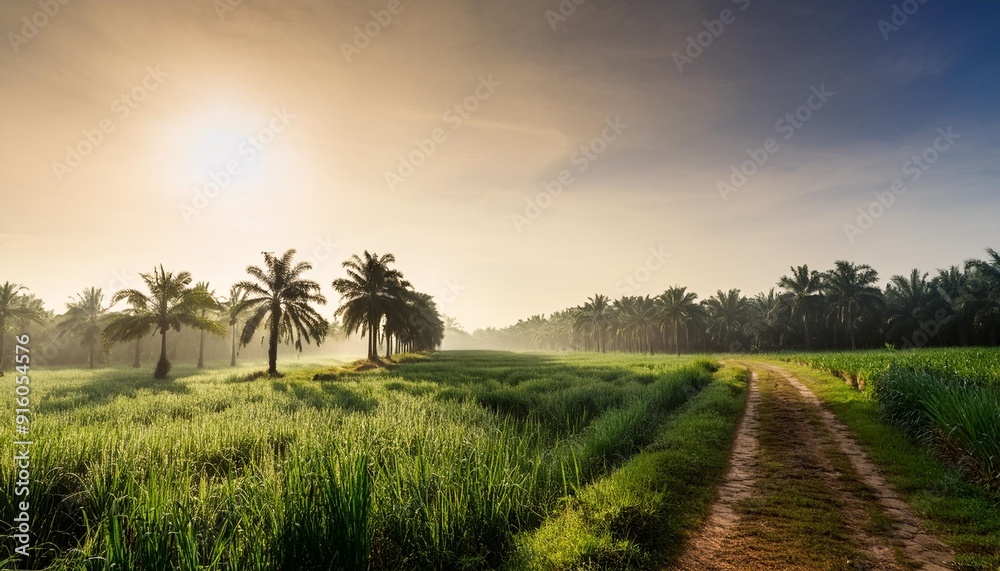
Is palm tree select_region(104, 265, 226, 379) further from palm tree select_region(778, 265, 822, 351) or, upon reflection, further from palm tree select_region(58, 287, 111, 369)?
palm tree select_region(778, 265, 822, 351)

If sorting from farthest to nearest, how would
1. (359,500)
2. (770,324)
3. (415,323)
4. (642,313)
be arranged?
(642,313) < (770,324) < (415,323) < (359,500)

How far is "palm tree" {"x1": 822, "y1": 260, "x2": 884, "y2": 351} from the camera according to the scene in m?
60.4

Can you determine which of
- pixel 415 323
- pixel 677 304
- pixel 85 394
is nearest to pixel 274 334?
pixel 85 394

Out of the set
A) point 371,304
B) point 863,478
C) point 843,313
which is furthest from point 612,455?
point 843,313

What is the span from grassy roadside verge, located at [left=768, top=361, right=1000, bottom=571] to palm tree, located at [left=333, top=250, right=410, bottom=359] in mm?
37727

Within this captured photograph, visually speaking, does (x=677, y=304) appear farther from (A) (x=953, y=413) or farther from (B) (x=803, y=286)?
(A) (x=953, y=413)

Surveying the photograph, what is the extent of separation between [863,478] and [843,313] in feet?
237

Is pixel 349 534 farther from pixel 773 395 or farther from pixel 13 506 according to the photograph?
pixel 773 395

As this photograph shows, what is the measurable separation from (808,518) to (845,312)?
74659 millimetres

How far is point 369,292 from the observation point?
1690 inches

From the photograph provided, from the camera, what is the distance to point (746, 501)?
21.9 feet

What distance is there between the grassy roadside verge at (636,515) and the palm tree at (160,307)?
36.6m

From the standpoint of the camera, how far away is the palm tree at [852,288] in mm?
60375

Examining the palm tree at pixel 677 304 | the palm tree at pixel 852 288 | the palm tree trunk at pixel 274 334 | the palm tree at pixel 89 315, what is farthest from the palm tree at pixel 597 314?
the palm tree at pixel 89 315
